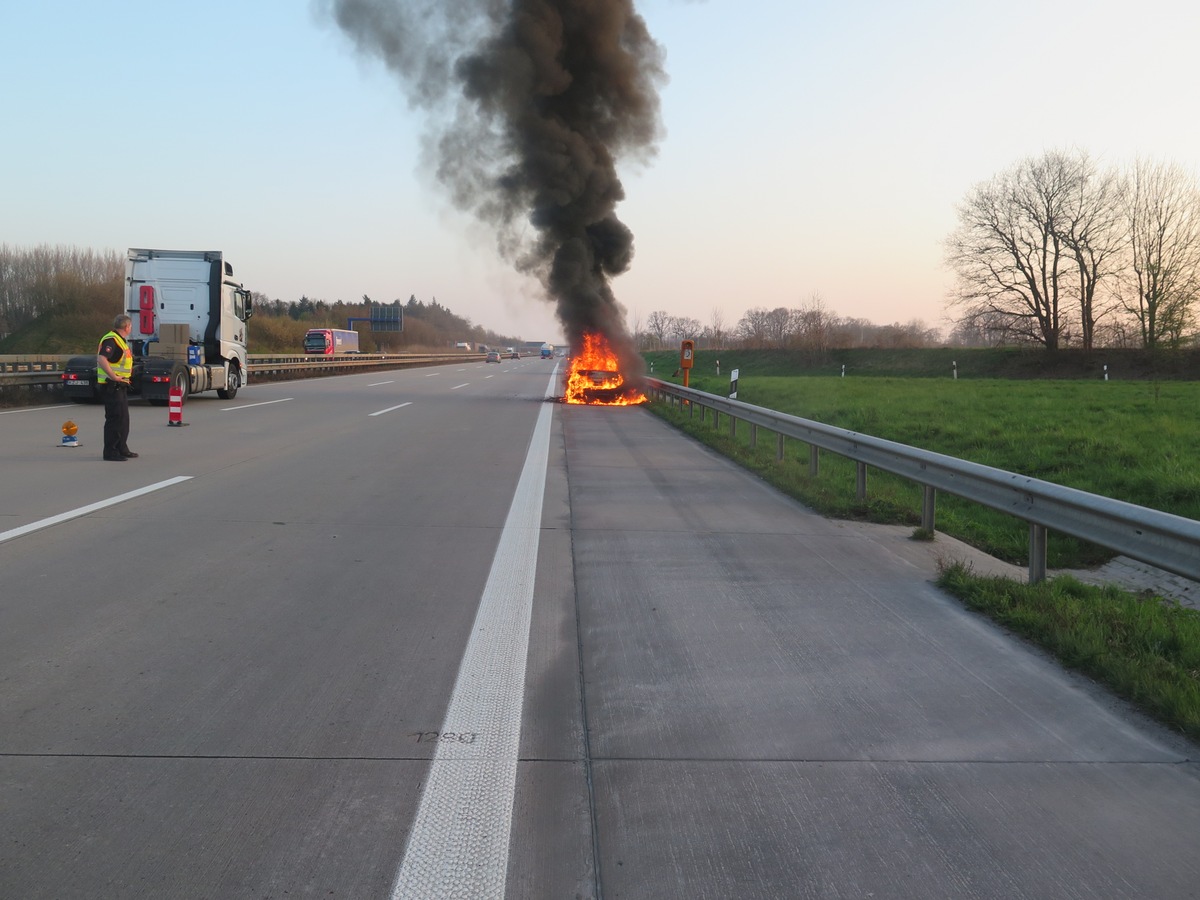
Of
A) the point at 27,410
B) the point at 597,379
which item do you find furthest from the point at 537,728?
the point at 597,379

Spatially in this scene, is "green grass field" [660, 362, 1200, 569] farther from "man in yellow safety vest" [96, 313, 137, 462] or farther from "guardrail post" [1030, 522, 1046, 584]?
"man in yellow safety vest" [96, 313, 137, 462]

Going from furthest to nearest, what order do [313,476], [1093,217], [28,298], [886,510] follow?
1. [28,298]
2. [1093,217]
3. [313,476]
4. [886,510]

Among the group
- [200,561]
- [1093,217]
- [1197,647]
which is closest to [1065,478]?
[1197,647]

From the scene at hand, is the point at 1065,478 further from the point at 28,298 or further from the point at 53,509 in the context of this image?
the point at 28,298

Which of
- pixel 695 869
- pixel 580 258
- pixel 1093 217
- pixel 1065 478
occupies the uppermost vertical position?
pixel 1093 217

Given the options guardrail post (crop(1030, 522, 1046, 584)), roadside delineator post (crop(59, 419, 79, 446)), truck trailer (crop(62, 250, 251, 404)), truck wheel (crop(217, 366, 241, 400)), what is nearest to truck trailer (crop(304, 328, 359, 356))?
truck wheel (crop(217, 366, 241, 400))

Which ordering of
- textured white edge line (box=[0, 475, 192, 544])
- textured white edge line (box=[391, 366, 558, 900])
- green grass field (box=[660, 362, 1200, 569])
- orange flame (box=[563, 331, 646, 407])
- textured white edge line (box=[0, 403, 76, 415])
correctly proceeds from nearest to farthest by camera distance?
textured white edge line (box=[391, 366, 558, 900])
textured white edge line (box=[0, 475, 192, 544])
green grass field (box=[660, 362, 1200, 569])
textured white edge line (box=[0, 403, 76, 415])
orange flame (box=[563, 331, 646, 407])

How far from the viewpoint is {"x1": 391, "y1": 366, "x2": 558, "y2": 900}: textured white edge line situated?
2676 millimetres

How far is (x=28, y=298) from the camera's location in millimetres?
73188

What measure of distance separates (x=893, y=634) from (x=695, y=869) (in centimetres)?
281

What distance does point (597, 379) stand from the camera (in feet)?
88.8

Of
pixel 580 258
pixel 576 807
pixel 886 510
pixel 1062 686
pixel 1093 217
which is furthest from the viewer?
pixel 1093 217

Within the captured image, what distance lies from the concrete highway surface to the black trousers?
3629mm

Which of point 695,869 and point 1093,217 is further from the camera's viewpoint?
point 1093,217
